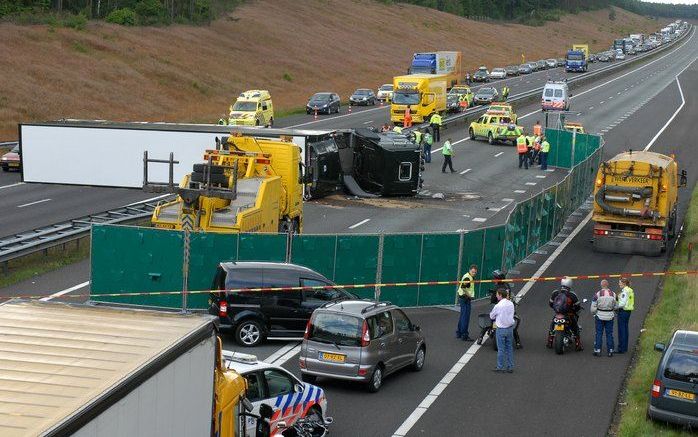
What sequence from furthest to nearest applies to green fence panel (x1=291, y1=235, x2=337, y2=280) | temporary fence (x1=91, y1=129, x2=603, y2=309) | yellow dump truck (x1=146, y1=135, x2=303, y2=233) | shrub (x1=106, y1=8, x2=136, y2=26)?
shrub (x1=106, y1=8, x2=136, y2=26) → yellow dump truck (x1=146, y1=135, x2=303, y2=233) → green fence panel (x1=291, y1=235, x2=337, y2=280) → temporary fence (x1=91, y1=129, x2=603, y2=309)

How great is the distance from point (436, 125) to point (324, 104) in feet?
54.1

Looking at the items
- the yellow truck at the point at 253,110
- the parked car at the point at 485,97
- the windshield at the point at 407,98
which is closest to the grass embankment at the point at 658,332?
the yellow truck at the point at 253,110

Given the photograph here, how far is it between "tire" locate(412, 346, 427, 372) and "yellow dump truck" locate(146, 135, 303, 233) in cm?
600

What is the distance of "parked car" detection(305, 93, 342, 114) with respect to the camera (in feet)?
243

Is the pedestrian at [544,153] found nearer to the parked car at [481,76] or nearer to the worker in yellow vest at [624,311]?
the worker in yellow vest at [624,311]

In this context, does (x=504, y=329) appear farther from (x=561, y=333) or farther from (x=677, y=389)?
(x=677, y=389)

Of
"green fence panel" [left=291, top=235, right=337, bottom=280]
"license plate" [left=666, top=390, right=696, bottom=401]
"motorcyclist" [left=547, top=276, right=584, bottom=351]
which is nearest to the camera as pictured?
"license plate" [left=666, top=390, right=696, bottom=401]

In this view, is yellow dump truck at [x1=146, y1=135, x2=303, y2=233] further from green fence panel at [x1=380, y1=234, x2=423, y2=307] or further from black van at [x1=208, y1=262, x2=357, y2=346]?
black van at [x1=208, y1=262, x2=357, y2=346]

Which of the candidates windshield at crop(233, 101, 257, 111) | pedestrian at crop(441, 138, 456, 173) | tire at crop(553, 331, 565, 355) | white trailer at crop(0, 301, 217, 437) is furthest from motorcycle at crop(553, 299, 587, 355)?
windshield at crop(233, 101, 257, 111)

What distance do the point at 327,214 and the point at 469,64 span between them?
331 ft

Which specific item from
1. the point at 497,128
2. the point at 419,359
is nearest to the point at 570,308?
the point at 419,359

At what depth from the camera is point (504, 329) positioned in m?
19.6

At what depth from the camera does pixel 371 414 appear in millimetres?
17078

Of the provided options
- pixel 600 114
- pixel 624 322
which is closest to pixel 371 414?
pixel 624 322
